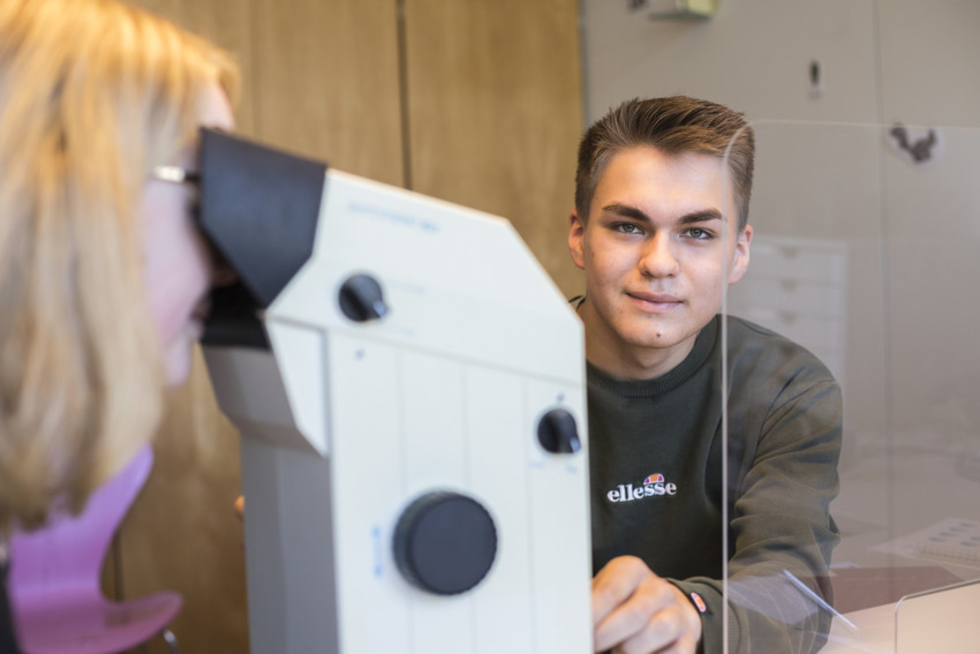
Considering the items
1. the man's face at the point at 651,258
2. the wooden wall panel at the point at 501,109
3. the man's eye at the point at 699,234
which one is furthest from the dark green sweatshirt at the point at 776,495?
the wooden wall panel at the point at 501,109

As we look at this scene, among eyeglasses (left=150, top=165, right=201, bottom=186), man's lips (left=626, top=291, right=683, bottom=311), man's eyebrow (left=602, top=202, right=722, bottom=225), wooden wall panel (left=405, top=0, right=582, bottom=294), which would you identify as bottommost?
man's lips (left=626, top=291, right=683, bottom=311)

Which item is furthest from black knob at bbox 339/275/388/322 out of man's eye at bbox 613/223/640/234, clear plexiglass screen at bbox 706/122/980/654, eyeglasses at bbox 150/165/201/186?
man's eye at bbox 613/223/640/234

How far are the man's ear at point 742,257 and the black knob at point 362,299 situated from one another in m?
0.26

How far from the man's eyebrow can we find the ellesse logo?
272mm

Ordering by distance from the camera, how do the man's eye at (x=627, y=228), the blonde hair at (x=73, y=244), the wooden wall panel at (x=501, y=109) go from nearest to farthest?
1. the blonde hair at (x=73, y=244)
2. the man's eye at (x=627, y=228)
3. the wooden wall panel at (x=501, y=109)

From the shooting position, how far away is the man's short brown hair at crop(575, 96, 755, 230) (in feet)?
3.19

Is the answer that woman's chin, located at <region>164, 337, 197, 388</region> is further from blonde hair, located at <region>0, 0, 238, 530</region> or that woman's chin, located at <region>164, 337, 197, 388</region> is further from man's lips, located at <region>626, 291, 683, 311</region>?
man's lips, located at <region>626, 291, 683, 311</region>

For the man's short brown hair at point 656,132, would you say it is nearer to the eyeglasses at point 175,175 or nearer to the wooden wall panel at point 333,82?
the eyeglasses at point 175,175

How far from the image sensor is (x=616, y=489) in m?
1.06

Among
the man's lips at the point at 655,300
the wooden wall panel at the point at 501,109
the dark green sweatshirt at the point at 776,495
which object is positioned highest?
the wooden wall panel at the point at 501,109

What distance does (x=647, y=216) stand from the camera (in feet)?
3.28

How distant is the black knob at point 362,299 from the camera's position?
56 centimetres

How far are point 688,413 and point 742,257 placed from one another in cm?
39

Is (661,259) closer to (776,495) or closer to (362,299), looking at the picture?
(776,495)
